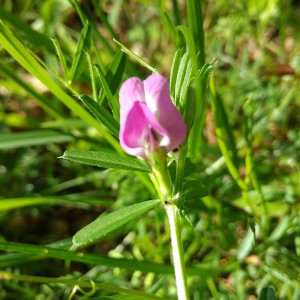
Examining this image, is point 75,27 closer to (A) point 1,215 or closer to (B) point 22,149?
(B) point 22,149

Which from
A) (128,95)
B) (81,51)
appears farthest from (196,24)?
(128,95)

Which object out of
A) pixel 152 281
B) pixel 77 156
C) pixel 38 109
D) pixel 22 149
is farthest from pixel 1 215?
pixel 77 156

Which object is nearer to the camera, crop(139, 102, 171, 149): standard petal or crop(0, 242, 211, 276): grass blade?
crop(139, 102, 171, 149): standard petal

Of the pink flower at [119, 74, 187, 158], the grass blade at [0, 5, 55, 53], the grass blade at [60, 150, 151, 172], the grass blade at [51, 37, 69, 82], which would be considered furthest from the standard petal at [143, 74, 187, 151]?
the grass blade at [0, 5, 55, 53]

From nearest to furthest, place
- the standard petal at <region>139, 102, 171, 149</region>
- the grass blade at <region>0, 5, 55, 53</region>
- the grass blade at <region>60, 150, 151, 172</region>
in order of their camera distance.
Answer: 1. the standard petal at <region>139, 102, 171, 149</region>
2. the grass blade at <region>60, 150, 151, 172</region>
3. the grass blade at <region>0, 5, 55, 53</region>

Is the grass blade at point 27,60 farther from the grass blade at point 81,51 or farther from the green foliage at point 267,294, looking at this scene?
the green foliage at point 267,294

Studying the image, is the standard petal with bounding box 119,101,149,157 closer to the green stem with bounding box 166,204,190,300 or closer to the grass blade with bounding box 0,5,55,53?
the green stem with bounding box 166,204,190,300
